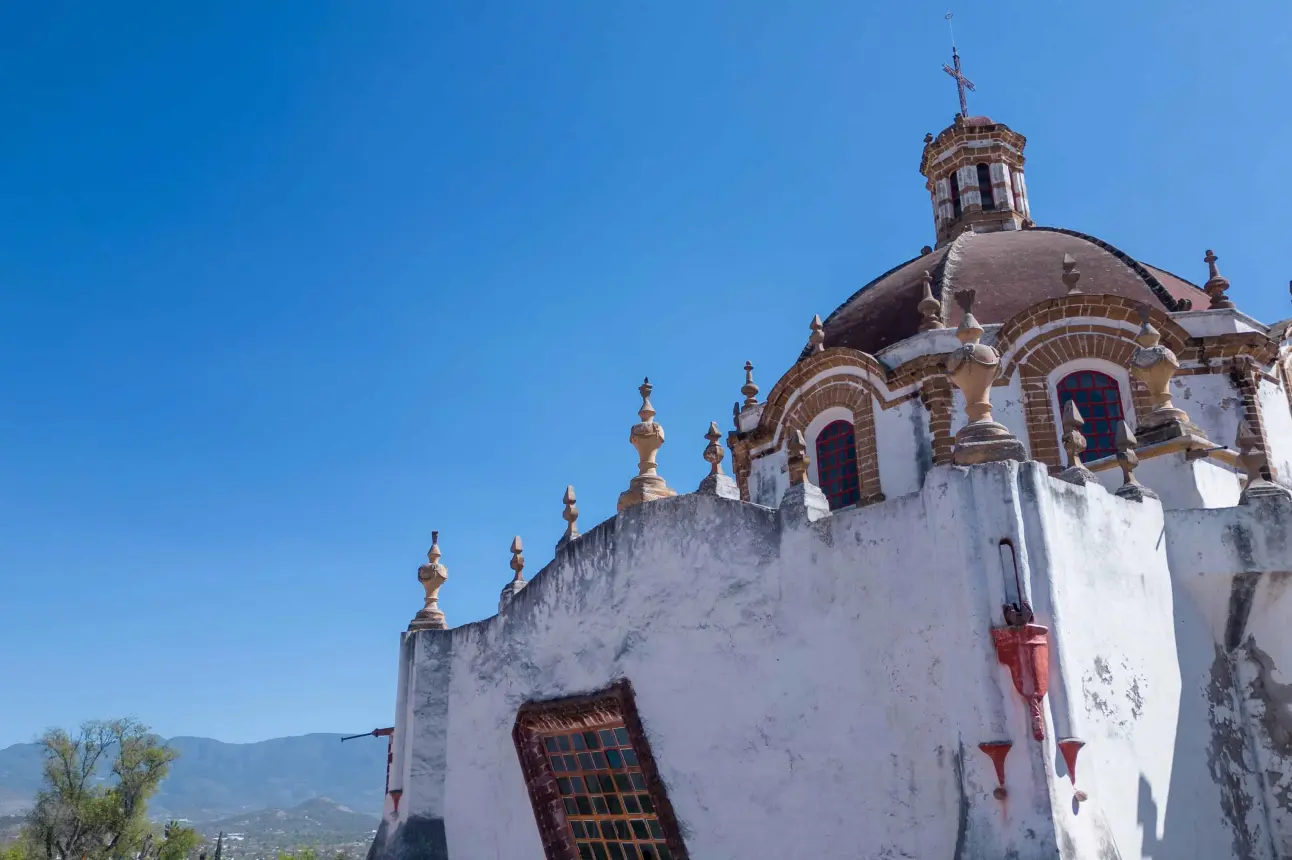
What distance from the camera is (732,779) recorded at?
7625 mm

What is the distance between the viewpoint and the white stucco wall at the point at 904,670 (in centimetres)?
602

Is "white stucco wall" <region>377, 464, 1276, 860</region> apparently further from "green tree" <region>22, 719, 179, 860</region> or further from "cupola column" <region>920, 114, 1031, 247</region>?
"green tree" <region>22, 719, 179, 860</region>

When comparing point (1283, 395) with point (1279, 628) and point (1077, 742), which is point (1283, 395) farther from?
point (1077, 742)

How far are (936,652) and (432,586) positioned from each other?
6.73 m

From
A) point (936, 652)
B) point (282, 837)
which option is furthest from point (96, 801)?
point (282, 837)

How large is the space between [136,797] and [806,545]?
33.1 m

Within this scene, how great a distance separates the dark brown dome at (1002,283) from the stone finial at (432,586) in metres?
5.92

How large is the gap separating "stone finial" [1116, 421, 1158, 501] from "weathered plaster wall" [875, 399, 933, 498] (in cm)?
379

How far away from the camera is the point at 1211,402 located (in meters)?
11.7

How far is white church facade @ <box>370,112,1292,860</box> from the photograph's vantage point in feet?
20.2

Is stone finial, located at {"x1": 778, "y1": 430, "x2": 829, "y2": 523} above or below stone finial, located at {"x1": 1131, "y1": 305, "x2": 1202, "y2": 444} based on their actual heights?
below

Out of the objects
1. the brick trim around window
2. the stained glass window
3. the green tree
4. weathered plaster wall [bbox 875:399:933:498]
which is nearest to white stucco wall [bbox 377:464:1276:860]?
the brick trim around window

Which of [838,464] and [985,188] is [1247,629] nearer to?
[838,464]

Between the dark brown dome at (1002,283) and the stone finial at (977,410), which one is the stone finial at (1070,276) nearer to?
the dark brown dome at (1002,283)
